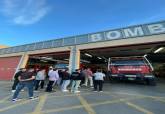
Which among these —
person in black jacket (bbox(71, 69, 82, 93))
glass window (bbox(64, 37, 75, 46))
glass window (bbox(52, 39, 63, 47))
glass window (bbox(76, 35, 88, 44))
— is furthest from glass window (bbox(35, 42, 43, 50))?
person in black jacket (bbox(71, 69, 82, 93))

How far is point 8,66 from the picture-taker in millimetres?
24094

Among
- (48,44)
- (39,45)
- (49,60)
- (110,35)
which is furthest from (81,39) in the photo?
(49,60)

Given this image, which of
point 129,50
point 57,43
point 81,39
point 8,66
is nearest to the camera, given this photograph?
point 81,39

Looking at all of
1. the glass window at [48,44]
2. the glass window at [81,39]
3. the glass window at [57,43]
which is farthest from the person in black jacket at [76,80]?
the glass window at [48,44]

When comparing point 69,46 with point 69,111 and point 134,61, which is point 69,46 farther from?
point 69,111

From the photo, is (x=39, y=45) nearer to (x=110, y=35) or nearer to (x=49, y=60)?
(x=49, y=60)

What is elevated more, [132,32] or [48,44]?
[48,44]

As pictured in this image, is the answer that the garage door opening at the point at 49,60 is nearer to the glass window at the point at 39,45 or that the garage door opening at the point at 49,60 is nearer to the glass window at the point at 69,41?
the glass window at the point at 39,45

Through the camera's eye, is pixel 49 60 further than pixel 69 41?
Yes

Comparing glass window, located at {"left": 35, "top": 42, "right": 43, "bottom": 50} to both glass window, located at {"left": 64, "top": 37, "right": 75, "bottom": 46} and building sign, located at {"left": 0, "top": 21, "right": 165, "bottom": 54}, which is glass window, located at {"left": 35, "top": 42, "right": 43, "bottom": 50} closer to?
building sign, located at {"left": 0, "top": 21, "right": 165, "bottom": 54}

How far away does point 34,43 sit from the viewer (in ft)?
70.8

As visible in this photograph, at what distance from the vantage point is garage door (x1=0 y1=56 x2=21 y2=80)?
2317 cm

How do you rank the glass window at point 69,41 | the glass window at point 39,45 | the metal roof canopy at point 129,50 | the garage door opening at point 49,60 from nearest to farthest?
the metal roof canopy at point 129,50 → the glass window at point 69,41 → the garage door opening at point 49,60 → the glass window at point 39,45

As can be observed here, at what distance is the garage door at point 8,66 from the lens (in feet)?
76.0
